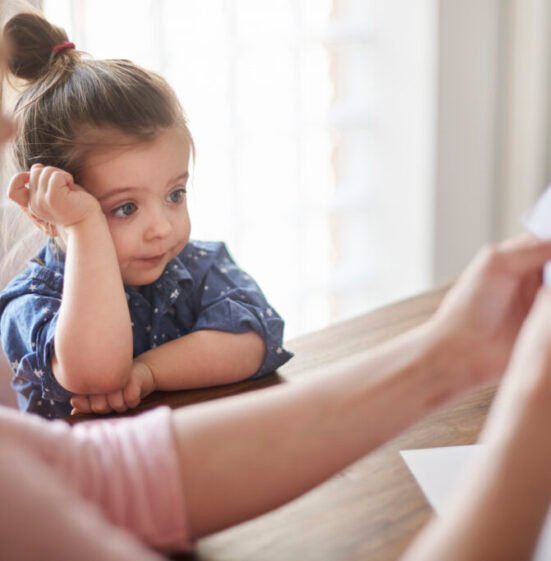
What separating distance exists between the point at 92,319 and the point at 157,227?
0.54 ft

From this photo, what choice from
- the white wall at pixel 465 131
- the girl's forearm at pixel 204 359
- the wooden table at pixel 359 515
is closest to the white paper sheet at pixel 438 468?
the wooden table at pixel 359 515

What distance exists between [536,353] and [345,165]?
2322 millimetres

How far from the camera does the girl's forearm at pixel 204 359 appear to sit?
3.48 ft

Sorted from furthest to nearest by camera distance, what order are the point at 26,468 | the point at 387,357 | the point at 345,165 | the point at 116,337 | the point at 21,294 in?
the point at 345,165, the point at 21,294, the point at 116,337, the point at 387,357, the point at 26,468

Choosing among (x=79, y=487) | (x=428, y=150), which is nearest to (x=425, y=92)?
(x=428, y=150)

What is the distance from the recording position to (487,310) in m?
0.76

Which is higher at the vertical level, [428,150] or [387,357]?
[387,357]

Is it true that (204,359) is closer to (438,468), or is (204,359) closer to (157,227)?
(157,227)

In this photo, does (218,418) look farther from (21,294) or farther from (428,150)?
(428,150)

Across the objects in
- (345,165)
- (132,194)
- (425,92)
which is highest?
(132,194)

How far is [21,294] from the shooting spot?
117cm

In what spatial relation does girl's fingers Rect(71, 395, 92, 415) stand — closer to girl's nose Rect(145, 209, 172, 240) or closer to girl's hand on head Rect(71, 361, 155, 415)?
girl's hand on head Rect(71, 361, 155, 415)

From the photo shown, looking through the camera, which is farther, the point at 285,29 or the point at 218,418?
the point at 285,29

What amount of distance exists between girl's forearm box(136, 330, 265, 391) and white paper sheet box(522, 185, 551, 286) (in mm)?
424
